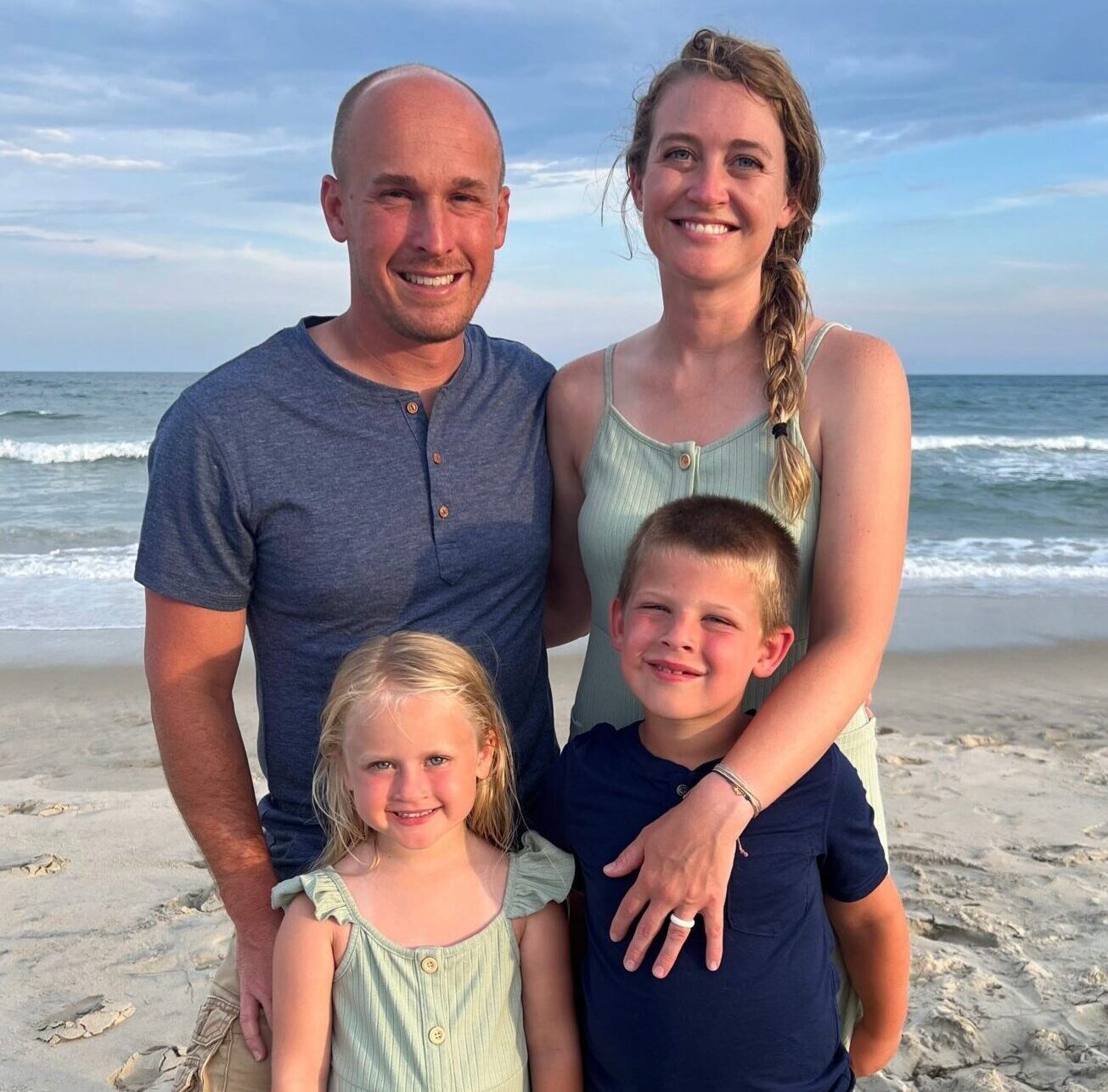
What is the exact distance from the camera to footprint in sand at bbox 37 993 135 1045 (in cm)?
382

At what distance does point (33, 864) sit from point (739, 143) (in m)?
4.32

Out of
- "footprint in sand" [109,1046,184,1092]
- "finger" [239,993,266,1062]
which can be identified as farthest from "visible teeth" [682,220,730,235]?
"footprint in sand" [109,1046,184,1092]

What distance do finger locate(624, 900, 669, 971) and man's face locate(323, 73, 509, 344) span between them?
127cm

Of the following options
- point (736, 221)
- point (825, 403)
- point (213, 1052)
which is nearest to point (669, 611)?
point (825, 403)

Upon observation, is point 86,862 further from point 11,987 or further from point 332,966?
point 332,966

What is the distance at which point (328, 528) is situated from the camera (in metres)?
2.43

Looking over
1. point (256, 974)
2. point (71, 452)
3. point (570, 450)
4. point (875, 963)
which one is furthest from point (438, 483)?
point (71, 452)

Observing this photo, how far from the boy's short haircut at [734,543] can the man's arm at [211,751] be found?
0.88 meters

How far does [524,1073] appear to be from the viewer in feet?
7.45

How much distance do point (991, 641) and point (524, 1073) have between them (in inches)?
294

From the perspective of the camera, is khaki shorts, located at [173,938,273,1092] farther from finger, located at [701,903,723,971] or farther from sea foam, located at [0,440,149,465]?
sea foam, located at [0,440,149,465]

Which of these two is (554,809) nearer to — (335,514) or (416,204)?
(335,514)

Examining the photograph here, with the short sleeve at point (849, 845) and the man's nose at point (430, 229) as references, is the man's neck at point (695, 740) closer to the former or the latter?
the short sleeve at point (849, 845)

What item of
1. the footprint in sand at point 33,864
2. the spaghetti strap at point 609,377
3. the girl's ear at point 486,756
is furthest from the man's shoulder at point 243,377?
the footprint in sand at point 33,864
